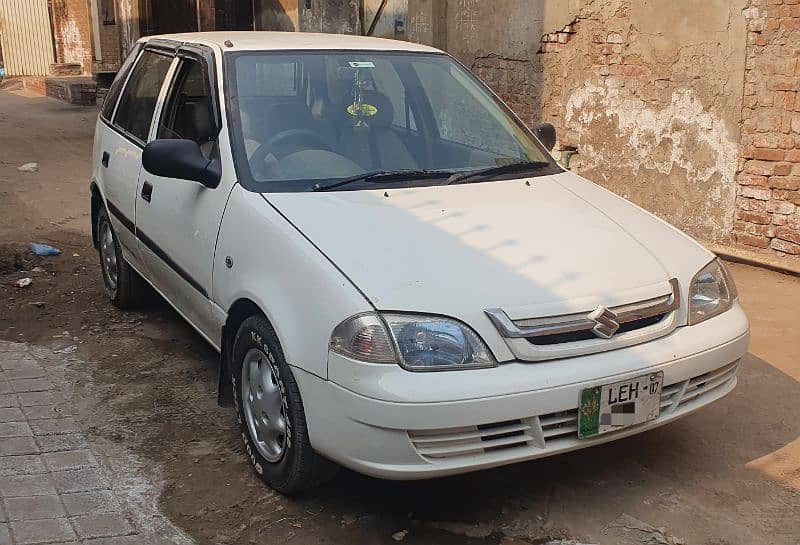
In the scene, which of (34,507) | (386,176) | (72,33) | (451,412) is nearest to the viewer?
(451,412)

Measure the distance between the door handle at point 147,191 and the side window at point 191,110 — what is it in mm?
270

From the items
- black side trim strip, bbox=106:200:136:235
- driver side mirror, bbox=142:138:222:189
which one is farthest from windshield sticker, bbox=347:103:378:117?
black side trim strip, bbox=106:200:136:235

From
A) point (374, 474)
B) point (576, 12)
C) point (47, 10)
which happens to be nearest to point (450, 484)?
point (374, 474)

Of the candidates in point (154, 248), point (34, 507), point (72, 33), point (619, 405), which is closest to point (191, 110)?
point (154, 248)

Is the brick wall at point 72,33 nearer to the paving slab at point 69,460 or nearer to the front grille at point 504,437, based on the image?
the paving slab at point 69,460

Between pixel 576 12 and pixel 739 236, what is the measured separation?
259 centimetres

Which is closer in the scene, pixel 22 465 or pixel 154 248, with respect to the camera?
pixel 22 465

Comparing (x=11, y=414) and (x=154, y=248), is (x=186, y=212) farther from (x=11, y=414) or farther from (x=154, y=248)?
(x=11, y=414)

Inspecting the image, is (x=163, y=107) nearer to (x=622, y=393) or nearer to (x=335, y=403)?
(x=335, y=403)

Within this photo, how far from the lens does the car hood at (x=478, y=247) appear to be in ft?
9.85

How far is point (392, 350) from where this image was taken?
9.42 feet

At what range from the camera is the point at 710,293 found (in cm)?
349

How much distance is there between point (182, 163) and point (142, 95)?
151cm

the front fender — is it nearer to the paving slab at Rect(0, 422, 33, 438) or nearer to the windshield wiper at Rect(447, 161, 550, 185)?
the windshield wiper at Rect(447, 161, 550, 185)
